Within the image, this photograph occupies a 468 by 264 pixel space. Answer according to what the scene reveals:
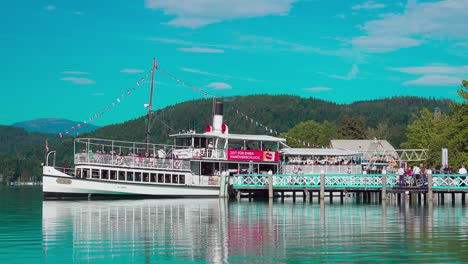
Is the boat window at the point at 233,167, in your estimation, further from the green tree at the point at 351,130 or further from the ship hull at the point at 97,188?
the green tree at the point at 351,130

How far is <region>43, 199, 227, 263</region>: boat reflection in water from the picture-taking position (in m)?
19.7

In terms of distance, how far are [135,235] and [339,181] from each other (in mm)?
26760

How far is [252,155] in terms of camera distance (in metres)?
54.6

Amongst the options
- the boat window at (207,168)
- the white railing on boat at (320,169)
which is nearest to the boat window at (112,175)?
the boat window at (207,168)

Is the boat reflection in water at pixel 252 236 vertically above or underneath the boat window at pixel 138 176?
underneath

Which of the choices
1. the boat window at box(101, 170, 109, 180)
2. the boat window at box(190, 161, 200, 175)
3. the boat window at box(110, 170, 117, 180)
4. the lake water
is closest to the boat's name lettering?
the boat window at box(101, 170, 109, 180)

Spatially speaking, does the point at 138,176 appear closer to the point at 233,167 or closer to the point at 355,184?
the point at 233,167

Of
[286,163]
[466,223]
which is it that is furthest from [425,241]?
[286,163]

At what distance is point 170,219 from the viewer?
3203 cm

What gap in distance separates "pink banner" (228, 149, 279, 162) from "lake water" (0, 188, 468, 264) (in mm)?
17515

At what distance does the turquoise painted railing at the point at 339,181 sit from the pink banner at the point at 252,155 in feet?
7.47

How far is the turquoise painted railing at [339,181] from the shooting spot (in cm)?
4609

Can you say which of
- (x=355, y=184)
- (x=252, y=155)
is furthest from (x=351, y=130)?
(x=355, y=184)

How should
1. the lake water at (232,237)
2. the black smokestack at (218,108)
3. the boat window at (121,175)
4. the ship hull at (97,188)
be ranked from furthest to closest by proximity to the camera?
the black smokestack at (218,108), the boat window at (121,175), the ship hull at (97,188), the lake water at (232,237)
